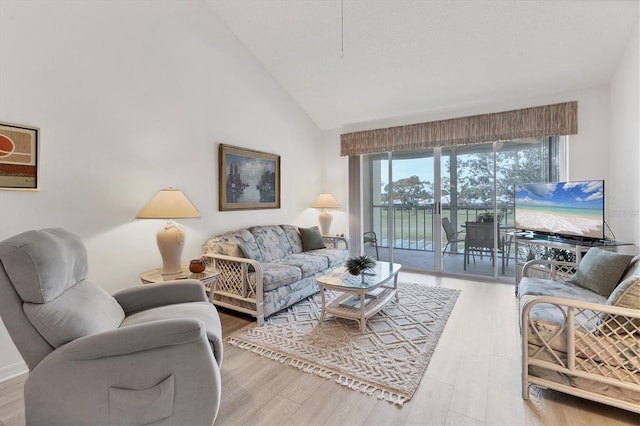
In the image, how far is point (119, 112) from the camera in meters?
2.61

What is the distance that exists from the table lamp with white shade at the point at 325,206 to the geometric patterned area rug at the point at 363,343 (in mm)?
1818

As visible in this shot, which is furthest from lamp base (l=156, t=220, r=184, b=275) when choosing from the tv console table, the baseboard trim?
the tv console table

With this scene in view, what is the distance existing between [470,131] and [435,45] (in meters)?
1.38

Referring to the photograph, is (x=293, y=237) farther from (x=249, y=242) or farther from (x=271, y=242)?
(x=249, y=242)

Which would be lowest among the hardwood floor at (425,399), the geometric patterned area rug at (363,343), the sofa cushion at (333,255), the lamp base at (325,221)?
the hardwood floor at (425,399)

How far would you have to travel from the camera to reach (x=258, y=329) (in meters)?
2.70

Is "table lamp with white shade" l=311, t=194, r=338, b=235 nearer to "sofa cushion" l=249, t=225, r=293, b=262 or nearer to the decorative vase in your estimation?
"sofa cushion" l=249, t=225, r=293, b=262

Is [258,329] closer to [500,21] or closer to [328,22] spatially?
[328,22]

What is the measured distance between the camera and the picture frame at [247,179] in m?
3.59

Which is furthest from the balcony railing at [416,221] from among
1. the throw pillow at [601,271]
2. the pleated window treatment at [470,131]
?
the throw pillow at [601,271]

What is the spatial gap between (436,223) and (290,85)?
10.1ft

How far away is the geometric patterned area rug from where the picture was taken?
194 cm

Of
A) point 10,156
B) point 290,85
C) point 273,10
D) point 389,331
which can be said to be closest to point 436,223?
point 389,331

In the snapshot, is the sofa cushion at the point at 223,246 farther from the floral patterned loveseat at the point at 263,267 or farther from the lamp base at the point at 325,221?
the lamp base at the point at 325,221
